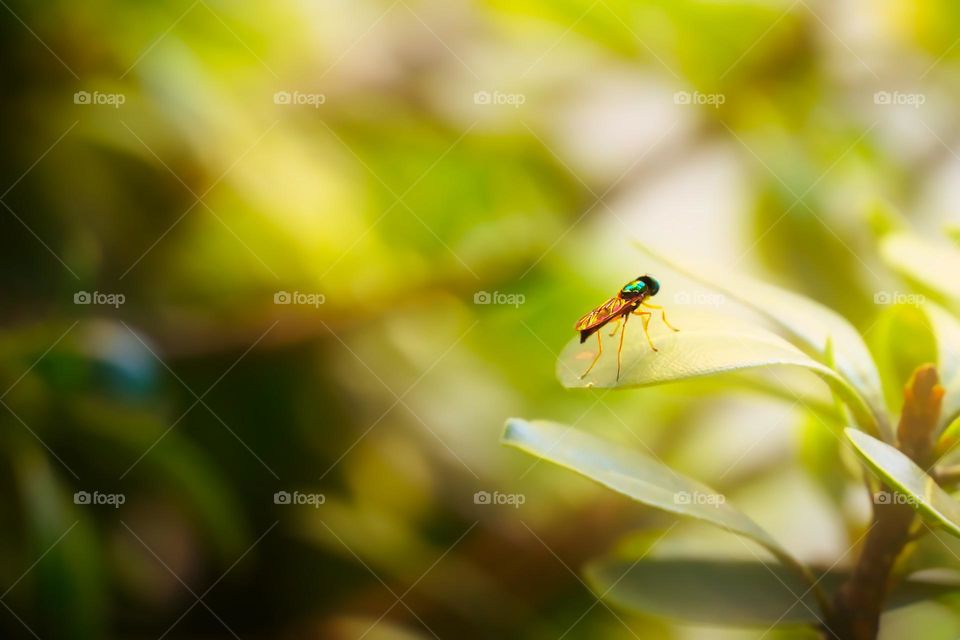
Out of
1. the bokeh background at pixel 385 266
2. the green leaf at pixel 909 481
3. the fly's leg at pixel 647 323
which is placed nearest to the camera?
the green leaf at pixel 909 481

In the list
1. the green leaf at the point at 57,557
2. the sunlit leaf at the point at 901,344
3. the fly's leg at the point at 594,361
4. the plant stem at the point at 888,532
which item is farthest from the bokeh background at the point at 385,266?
the fly's leg at the point at 594,361

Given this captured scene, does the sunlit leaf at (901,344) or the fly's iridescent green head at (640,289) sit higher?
the fly's iridescent green head at (640,289)

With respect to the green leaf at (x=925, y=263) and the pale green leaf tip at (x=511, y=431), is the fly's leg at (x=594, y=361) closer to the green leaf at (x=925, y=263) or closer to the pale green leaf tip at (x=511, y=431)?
the pale green leaf tip at (x=511, y=431)

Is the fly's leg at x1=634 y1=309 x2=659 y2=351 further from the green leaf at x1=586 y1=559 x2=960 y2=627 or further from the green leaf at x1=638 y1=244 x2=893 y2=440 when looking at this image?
the green leaf at x1=586 y1=559 x2=960 y2=627

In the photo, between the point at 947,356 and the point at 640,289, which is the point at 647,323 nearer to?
the point at 640,289

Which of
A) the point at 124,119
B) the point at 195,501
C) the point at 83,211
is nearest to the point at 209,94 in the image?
the point at 124,119

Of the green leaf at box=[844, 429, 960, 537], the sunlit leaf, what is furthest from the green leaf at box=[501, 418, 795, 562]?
the sunlit leaf

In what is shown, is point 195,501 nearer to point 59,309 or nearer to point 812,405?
point 59,309
